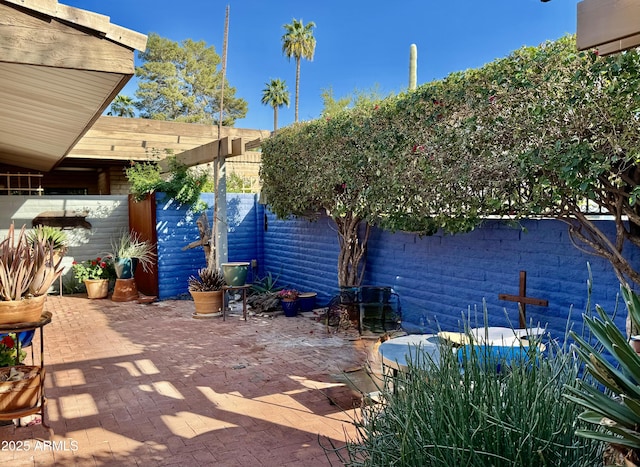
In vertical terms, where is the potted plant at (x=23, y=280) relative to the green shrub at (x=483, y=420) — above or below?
above

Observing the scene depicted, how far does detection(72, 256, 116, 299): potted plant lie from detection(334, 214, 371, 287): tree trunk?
5099mm

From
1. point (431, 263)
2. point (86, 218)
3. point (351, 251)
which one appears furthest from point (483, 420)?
point (86, 218)

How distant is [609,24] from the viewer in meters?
1.86

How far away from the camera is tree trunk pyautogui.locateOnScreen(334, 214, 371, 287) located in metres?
7.10

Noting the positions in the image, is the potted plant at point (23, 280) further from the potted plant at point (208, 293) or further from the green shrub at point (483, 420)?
the potted plant at point (208, 293)

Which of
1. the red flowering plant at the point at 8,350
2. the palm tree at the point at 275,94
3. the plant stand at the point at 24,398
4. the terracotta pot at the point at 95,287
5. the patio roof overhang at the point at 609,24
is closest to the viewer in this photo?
the patio roof overhang at the point at 609,24

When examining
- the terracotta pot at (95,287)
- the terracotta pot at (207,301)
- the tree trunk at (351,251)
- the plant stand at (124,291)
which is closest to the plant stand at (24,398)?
the terracotta pot at (207,301)

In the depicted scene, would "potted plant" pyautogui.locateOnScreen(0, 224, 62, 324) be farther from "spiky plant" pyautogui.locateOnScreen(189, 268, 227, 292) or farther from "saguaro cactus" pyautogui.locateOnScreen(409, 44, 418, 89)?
"saguaro cactus" pyautogui.locateOnScreen(409, 44, 418, 89)

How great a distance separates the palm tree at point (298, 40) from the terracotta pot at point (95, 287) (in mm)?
21030

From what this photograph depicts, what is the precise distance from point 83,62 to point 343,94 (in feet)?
66.3

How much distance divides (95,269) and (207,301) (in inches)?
136

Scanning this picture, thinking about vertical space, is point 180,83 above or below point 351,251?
above

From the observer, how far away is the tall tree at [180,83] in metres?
26.7

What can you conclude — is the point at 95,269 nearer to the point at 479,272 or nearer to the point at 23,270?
the point at 23,270
